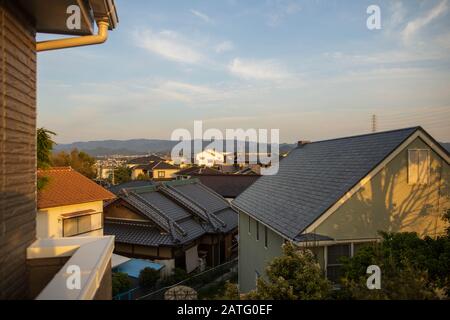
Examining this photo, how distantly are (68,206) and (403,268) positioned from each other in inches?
650

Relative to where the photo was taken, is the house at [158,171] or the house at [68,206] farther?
the house at [158,171]

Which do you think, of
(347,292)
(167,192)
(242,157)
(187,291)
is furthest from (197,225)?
(242,157)

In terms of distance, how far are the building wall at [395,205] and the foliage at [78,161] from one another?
49931 millimetres

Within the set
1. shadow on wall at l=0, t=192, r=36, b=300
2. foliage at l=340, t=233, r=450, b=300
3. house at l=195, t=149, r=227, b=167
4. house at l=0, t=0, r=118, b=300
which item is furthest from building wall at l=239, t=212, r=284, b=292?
house at l=195, t=149, r=227, b=167

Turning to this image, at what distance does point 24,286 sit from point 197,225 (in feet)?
62.0

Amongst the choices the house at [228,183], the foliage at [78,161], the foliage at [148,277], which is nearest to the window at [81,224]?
the foliage at [148,277]

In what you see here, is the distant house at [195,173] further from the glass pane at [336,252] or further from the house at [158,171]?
the glass pane at [336,252]

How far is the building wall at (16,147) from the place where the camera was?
3.42 m

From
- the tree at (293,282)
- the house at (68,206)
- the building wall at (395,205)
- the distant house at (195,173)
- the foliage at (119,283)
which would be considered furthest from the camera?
the distant house at (195,173)

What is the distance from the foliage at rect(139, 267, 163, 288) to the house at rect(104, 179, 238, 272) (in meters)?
2.11

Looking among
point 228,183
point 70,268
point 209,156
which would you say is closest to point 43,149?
point 70,268

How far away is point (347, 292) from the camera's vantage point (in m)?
5.25

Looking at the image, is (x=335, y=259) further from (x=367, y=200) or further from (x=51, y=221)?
(x=51, y=221)

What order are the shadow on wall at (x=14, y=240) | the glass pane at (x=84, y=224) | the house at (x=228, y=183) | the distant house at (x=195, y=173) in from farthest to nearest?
1. the distant house at (x=195, y=173)
2. the house at (x=228, y=183)
3. the glass pane at (x=84, y=224)
4. the shadow on wall at (x=14, y=240)
